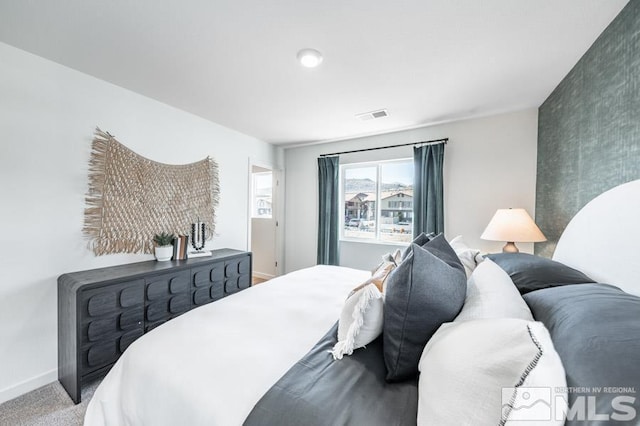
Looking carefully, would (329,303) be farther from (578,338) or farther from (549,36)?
(549,36)

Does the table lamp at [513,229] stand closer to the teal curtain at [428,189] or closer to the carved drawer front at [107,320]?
the teal curtain at [428,189]

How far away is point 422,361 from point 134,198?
2.85 meters

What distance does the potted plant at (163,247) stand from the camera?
259cm

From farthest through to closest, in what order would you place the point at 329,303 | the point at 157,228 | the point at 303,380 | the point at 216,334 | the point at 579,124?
1. the point at 157,228
2. the point at 579,124
3. the point at 329,303
4. the point at 216,334
5. the point at 303,380

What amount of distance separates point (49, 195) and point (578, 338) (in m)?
3.15

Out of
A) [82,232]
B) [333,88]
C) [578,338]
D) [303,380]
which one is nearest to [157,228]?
[82,232]

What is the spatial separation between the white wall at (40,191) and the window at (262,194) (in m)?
2.63

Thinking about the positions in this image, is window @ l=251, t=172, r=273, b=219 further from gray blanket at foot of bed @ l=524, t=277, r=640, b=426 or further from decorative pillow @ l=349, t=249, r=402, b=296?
gray blanket at foot of bed @ l=524, t=277, r=640, b=426

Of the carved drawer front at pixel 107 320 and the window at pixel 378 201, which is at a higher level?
the window at pixel 378 201

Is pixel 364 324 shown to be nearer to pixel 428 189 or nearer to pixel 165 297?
pixel 165 297

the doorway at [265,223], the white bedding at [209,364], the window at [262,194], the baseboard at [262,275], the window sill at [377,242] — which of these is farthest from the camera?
the window at [262,194]

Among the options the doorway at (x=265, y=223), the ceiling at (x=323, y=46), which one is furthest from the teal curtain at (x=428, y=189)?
the doorway at (x=265, y=223)

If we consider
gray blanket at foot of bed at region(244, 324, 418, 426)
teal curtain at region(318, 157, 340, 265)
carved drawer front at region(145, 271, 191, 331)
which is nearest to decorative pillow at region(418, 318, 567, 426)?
gray blanket at foot of bed at region(244, 324, 418, 426)

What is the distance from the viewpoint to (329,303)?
5.31 ft
